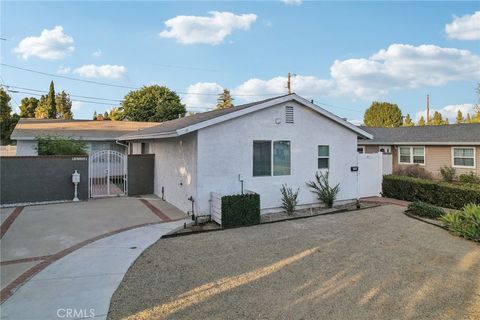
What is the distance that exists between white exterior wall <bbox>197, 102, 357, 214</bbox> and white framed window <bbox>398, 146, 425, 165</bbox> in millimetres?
10853

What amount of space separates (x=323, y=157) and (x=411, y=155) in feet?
42.5

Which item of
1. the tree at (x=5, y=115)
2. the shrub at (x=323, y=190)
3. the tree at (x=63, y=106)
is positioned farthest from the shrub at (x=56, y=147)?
the tree at (x=63, y=106)

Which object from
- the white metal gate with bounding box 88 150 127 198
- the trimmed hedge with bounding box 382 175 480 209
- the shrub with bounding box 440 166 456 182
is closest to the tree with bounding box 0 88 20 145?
the white metal gate with bounding box 88 150 127 198

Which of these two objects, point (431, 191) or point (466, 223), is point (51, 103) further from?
point (466, 223)

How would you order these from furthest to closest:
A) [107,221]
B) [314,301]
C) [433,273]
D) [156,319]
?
[107,221] < [433,273] < [314,301] < [156,319]

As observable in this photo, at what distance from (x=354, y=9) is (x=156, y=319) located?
14288 millimetres

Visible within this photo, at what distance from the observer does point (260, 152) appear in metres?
10.0

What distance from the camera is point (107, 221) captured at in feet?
29.3

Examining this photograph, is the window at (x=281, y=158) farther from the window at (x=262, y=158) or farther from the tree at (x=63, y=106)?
the tree at (x=63, y=106)

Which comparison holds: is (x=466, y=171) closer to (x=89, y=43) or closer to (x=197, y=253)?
(x=197, y=253)

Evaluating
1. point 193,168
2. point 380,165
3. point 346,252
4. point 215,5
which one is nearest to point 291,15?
point 215,5

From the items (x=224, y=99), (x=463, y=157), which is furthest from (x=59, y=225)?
(x=224, y=99)

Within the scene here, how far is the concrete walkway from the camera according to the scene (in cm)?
399

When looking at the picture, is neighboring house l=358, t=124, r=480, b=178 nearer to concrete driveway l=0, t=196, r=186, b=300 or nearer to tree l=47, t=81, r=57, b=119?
concrete driveway l=0, t=196, r=186, b=300
